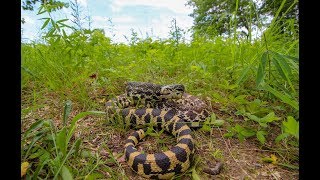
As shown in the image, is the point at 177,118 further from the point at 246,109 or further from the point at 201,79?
the point at 201,79

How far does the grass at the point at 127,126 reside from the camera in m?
1.94

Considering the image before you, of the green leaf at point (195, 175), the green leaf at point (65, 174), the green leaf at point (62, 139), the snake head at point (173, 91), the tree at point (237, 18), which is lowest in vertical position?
the green leaf at point (195, 175)

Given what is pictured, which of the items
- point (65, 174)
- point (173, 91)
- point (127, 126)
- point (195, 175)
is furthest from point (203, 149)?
point (65, 174)

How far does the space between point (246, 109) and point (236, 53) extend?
1198mm

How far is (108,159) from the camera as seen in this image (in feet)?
7.18

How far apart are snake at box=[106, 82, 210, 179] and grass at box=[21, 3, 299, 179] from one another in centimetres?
12

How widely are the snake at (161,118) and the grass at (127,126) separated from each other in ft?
0.39

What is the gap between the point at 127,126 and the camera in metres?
2.82

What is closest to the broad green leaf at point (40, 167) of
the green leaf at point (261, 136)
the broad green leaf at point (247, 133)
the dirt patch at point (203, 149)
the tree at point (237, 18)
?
the dirt patch at point (203, 149)

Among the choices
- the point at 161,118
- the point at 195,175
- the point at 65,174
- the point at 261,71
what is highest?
the point at 261,71

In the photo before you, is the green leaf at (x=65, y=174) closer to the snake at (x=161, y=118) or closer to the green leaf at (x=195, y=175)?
the snake at (x=161, y=118)

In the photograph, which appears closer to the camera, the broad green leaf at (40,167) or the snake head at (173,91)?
the broad green leaf at (40,167)

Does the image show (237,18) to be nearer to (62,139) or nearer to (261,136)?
(261,136)

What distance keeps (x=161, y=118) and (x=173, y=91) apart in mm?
542
